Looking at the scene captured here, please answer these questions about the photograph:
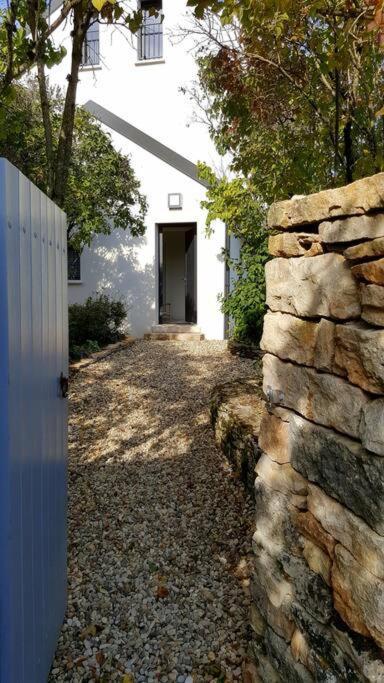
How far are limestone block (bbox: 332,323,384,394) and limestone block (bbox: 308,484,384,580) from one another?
1.22ft

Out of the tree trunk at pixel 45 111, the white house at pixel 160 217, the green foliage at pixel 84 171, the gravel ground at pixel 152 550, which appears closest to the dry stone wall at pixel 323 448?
the gravel ground at pixel 152 550

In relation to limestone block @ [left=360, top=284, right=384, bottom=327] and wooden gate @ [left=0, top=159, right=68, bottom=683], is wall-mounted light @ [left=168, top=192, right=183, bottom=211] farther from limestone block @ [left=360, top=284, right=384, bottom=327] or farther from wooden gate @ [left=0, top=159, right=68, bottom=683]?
limestone block @ [left=360, top=284, right=384, bottom=327]

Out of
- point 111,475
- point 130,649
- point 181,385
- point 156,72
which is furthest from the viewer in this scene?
point 156,72

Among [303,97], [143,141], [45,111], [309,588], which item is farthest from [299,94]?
[143,141]

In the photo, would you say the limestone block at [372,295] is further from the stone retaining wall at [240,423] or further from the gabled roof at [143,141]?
the gabled roof at [143,141]

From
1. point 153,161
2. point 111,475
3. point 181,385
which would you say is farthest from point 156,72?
point 111,475

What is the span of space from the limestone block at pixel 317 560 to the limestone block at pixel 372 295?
2.56 feet

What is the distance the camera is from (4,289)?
1.30m

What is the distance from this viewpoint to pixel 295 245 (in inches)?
67.5

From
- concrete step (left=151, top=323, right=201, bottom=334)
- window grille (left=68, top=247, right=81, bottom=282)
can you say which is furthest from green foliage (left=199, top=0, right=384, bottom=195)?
window grille (left=68, top=247, right=81, bottom=282)

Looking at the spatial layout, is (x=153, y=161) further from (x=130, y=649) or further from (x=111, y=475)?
(x=130, y=649)

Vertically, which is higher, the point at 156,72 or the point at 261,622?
the point at 156,72

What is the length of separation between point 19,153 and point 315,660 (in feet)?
25.6

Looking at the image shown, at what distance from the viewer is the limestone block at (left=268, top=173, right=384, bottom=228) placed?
1.29 metres
